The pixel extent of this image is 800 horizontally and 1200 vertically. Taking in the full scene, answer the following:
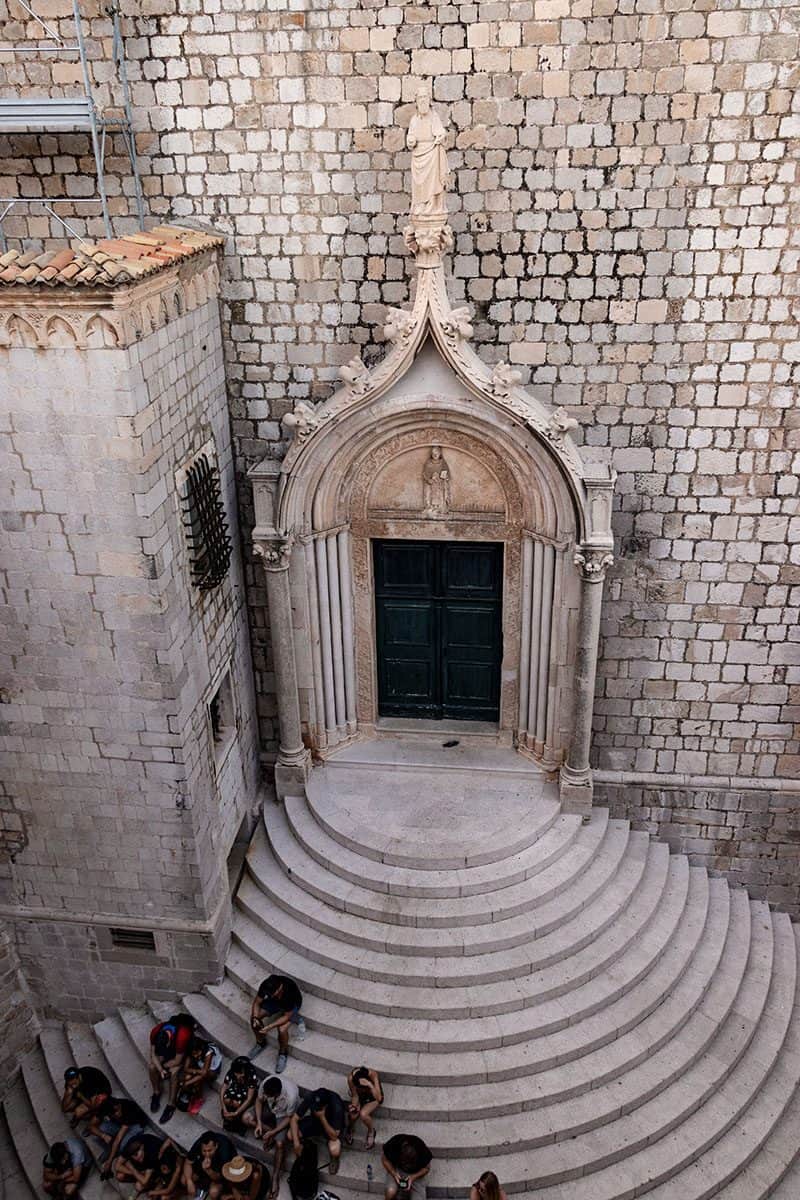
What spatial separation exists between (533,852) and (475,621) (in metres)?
2.43

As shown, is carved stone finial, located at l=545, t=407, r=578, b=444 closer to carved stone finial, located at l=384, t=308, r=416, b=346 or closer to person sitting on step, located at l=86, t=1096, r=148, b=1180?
carved stone finial, located at l=384, t=308, r=416, b=346

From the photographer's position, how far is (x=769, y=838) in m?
10.2

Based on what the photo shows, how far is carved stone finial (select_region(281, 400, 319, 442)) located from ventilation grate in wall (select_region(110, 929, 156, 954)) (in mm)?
4755

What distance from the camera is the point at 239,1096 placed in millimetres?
7527

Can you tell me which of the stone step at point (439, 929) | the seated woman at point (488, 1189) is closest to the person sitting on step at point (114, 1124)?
the stone step at point (439, 929)

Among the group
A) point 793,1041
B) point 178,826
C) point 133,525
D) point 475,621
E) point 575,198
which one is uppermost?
point 575,198

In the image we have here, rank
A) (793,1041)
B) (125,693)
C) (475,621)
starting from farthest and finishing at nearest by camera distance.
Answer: (475,621), (793,1041), (125,693)

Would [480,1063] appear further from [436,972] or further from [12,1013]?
[12,1013]

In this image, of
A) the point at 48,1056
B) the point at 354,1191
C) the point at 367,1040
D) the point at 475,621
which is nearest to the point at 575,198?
the point at 475,621

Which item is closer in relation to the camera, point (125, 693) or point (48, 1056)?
point (125, 693)

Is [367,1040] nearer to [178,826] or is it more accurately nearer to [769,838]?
[178,826]

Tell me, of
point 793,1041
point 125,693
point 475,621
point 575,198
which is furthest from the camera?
point 475,621

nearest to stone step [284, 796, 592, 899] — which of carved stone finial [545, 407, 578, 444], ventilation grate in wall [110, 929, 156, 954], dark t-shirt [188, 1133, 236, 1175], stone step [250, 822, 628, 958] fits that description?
stone step [250, 822, 628, 958]

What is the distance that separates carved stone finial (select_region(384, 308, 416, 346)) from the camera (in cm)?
822
